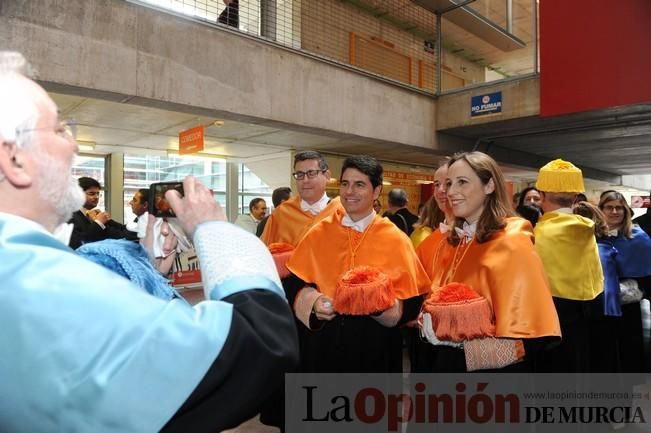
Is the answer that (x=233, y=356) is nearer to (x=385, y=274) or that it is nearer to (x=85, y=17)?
(x=385, y=274)

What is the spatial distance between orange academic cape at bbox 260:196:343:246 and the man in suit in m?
1.07

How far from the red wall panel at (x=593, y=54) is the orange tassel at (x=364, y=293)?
625 centimetres

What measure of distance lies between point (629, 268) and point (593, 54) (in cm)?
435

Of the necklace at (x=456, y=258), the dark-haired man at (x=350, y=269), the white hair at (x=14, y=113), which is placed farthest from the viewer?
the dark-haired man at (x=350, y=269)

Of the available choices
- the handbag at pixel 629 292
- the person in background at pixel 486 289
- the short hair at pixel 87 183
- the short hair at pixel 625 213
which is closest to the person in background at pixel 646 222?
the short hair at pixel 625 213

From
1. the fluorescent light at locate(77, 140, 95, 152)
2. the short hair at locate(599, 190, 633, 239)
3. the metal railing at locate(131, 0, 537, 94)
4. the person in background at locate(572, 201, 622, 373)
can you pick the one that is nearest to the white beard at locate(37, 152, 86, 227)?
the person in background at locate(572, 201, 622, 373)

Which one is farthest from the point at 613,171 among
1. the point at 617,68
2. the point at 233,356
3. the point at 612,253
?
the point at 233,356

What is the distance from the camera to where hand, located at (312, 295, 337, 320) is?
2.30 meters

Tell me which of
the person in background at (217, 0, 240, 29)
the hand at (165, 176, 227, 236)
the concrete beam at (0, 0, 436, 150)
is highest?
the person in background at (217, 0, 240, 29)

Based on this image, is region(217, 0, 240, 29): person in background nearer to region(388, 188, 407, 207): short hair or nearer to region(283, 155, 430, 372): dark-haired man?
region(388, 188, 407, 207): short hair

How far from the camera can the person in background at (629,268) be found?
3.75 meters

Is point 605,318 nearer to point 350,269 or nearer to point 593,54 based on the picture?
point 350,269

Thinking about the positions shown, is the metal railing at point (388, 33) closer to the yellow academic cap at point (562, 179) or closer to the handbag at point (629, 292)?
the yellow academic cap at point (562, 179)

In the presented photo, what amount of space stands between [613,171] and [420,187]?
35.6 ft
